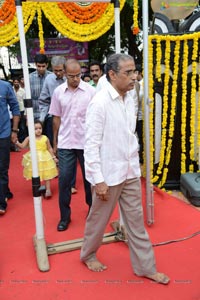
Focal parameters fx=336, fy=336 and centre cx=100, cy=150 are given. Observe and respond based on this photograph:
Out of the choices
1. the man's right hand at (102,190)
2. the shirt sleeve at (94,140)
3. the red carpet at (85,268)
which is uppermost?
the shirt sleeve at (94,140)

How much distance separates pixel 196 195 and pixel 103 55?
39.9ft

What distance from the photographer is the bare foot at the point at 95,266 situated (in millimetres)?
2567

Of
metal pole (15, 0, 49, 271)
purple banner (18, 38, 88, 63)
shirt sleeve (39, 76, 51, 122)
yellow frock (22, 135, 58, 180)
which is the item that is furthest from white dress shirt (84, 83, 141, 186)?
purple banner (18, 38, 88, 63)

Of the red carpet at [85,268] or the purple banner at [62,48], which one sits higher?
the purple banner at [62,48]

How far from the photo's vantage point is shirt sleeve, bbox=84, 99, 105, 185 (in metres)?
2.17

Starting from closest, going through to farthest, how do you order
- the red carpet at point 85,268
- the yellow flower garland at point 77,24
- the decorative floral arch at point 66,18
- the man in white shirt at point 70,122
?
the red carpet at point 85,268 < the man in white shirt at point 70,122 < the decorative floral arch at point 66,18 < the yellow flower garland at point 77,24

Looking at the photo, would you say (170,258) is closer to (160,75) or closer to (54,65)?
(160,75)

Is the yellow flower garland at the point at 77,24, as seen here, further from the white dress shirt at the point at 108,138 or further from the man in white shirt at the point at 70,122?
the white dress shirt at the point at 108,138

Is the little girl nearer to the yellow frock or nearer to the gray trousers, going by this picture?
the yellow frock

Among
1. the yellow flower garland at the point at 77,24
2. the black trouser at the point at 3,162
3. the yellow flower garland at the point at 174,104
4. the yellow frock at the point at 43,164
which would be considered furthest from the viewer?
the yellow flower garland at the point at 77,24

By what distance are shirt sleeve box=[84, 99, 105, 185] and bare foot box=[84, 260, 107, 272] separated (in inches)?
29.7

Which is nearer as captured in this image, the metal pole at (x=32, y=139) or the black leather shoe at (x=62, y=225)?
the metal pole at (x=32, y=139)

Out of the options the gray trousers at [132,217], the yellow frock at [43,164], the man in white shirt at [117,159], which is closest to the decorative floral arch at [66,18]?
the yellow frock at [43,164]

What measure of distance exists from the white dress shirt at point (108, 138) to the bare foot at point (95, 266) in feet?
2.43
